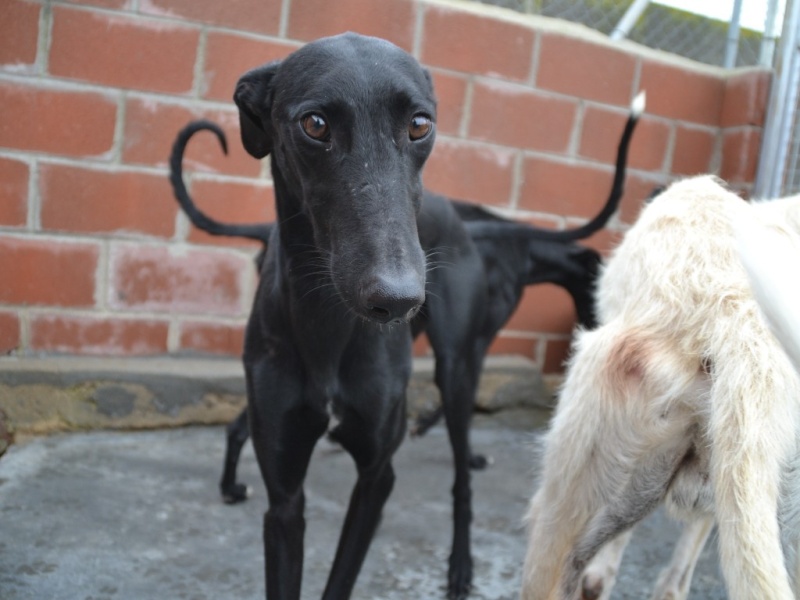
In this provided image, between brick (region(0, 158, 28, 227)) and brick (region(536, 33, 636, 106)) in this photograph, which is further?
brick (region(536, 33, 636, 106))

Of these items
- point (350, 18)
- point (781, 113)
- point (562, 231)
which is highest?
point (350, 18)

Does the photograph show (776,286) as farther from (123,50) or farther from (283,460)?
(123,50)

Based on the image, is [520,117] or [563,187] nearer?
[520,117]

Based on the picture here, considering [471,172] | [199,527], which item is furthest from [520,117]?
[199,527]

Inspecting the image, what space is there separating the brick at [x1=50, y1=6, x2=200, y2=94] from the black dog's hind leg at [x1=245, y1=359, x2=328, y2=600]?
2.07 metres

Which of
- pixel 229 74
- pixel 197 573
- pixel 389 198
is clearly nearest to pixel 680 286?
pixel 389 198

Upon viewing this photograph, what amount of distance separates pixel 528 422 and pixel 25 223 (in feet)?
8.69

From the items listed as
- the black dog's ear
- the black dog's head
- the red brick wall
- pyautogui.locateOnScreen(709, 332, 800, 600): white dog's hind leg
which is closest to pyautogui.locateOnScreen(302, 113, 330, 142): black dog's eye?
the black dog's head

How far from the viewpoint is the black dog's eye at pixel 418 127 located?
5.34ft

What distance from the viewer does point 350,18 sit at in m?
3.64

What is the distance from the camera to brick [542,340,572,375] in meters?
4.44

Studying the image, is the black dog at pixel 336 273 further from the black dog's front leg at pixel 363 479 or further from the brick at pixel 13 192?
the brick at pixel 13 192

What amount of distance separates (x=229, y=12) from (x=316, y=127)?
223cm

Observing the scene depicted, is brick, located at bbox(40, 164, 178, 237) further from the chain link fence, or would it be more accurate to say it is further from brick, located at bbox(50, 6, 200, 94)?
the chain link fence
